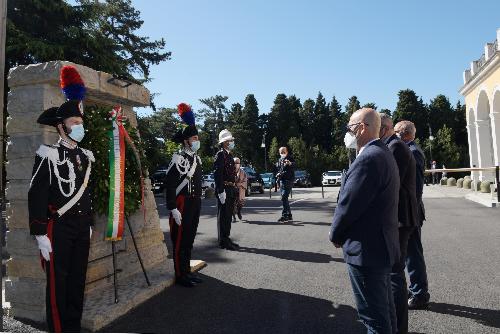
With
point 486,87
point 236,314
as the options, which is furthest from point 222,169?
point 486,87

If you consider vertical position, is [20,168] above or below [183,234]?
above

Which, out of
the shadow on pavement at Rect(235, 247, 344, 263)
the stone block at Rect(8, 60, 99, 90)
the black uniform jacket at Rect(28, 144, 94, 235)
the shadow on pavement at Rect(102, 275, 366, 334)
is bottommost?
the shadow on pavement at Rect(102, 275, 366, 334)

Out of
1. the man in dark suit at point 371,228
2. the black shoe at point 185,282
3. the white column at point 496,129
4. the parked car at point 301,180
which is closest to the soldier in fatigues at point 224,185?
the black shoe at point 185,282

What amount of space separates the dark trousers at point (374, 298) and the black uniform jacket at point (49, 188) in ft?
8.15

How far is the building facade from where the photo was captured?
74.2 feet

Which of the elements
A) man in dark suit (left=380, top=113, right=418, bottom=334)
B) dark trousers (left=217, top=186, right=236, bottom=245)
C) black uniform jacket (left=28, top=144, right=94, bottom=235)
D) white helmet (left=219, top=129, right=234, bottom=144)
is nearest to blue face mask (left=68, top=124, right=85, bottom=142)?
black uniform jacket (left=28, top=144, right=94, bottom=235)

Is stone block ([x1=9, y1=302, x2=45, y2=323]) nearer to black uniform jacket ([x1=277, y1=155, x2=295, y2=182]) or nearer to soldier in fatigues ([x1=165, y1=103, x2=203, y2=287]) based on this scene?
soldier in fatigues ([x1=165, y1=103, x2=203, y2=287])

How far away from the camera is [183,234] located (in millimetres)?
5531

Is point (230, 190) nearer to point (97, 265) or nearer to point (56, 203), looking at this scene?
point (97, 265)

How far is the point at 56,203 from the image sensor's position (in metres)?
3.60

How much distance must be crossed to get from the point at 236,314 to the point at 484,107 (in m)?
27.1

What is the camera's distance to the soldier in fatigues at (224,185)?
7.62 m

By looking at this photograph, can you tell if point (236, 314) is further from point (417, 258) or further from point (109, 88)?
point (109, 88)

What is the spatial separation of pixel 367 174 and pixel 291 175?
27.7 ft
